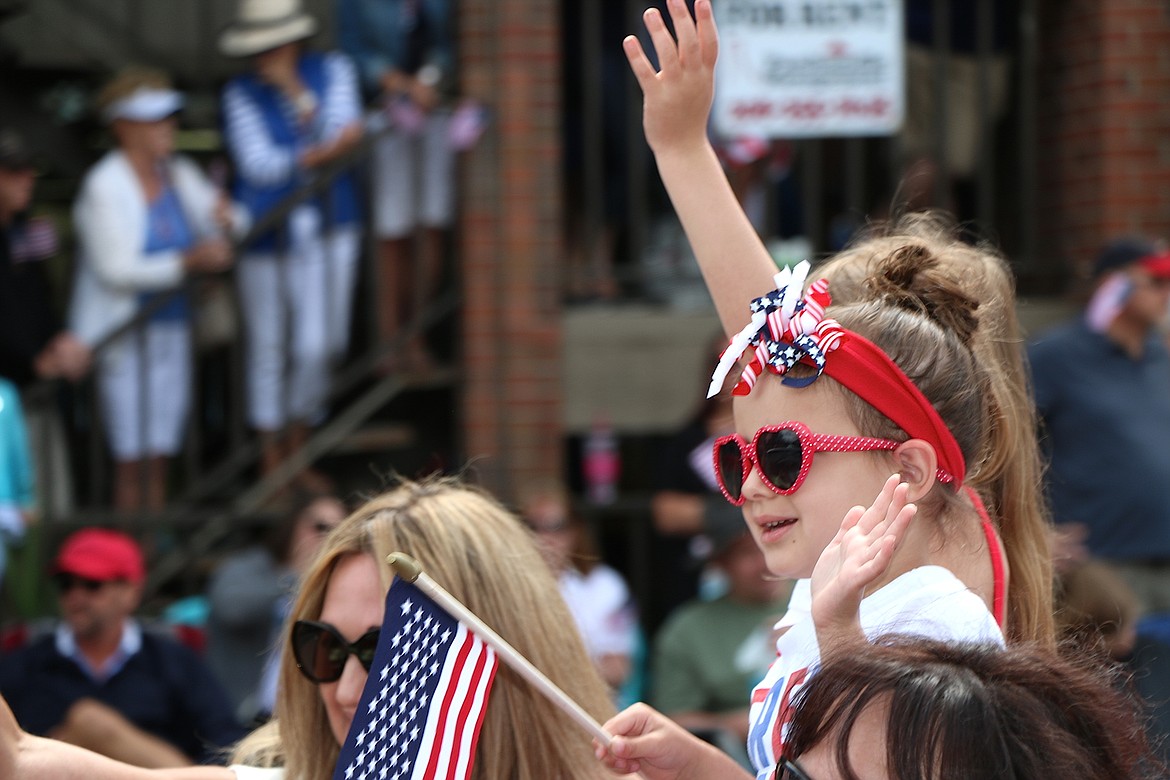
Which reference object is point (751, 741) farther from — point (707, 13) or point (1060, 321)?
point (1060, 321)

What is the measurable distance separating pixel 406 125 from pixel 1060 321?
111 inches

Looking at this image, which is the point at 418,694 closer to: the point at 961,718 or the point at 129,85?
the point at 961,718

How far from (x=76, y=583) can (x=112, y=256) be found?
1.49 metres

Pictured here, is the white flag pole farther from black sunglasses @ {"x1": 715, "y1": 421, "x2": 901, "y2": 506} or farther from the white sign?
the white sign

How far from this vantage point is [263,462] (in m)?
6.39

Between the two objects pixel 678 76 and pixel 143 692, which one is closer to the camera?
pixel 678 76

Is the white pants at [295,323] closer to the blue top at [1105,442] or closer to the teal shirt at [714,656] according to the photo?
the teal shirt at [714,656]

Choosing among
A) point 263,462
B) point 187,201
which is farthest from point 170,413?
point 187,201

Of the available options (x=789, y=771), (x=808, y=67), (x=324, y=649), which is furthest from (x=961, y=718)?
(x=808, y=67)

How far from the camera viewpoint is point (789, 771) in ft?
5.17

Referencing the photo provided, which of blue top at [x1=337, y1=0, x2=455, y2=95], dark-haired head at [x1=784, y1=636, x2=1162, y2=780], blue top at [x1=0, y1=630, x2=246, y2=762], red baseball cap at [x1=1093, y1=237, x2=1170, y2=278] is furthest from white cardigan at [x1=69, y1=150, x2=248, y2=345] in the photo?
dark-haired head at [x1=784, y1=636, x2=1162, y2=780]

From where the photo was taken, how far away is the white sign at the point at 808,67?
6465 millimetres

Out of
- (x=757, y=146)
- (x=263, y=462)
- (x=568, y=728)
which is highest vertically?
(x=757, y=146)

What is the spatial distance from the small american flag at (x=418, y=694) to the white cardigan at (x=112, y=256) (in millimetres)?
4216
